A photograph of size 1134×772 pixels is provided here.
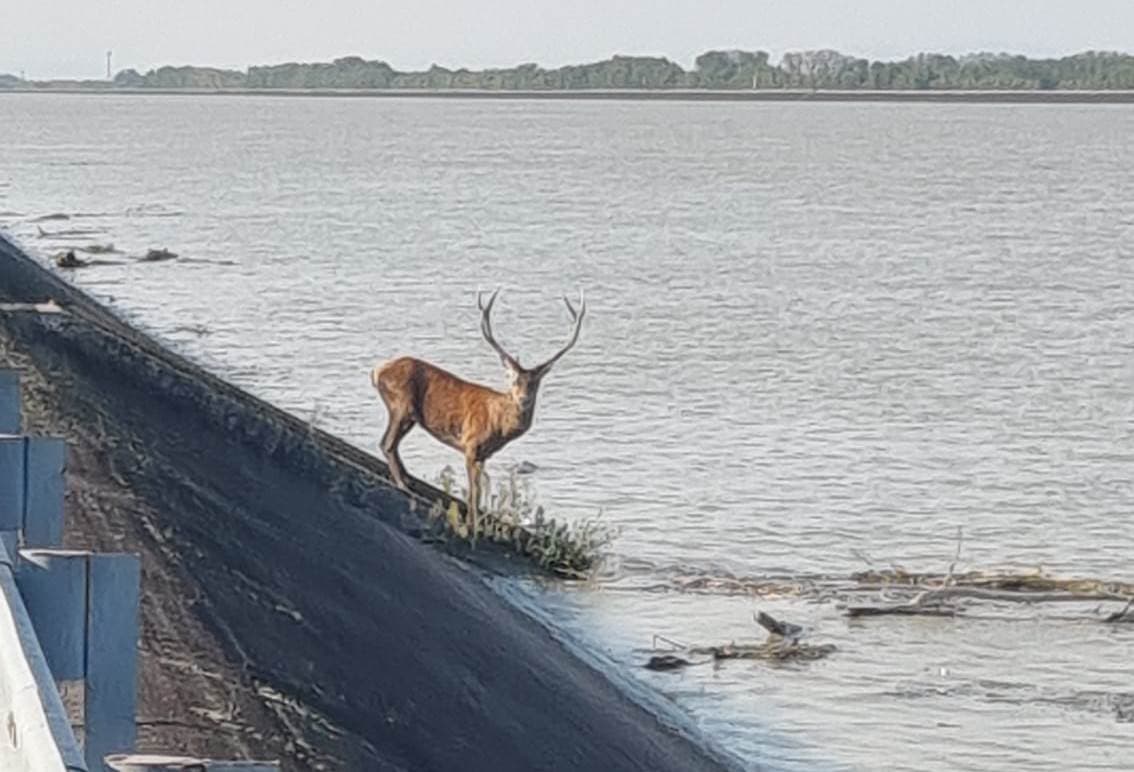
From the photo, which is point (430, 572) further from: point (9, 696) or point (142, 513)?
point (9, 696)

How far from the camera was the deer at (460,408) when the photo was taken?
14.5 m

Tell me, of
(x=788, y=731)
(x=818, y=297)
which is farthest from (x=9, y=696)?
(x=818, y=297)

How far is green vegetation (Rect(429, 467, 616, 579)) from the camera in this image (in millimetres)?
13698

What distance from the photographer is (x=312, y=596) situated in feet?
29.9

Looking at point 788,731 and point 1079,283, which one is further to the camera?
point 1079,283

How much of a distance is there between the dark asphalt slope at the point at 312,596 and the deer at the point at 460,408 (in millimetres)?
2222

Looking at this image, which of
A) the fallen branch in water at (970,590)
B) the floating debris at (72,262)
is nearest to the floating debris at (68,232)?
the floating debris at (72,262)

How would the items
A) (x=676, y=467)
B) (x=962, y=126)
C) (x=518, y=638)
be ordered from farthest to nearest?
(x=962, y=126) → (x=676, y=467) → (x=518, y=638)

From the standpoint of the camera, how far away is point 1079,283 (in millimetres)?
42938

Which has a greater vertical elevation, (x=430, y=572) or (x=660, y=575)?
(x=430, y=572)

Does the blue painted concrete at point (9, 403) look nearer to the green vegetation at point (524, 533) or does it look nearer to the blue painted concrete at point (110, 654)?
the blue painted concrete at point (110, 654)

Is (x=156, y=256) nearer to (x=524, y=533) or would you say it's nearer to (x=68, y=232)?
(x=68, y=232)

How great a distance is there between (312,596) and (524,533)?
5369 mm

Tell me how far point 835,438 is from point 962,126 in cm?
15963
